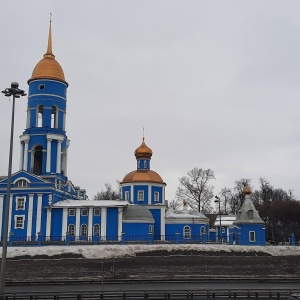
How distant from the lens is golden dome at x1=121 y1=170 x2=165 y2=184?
49237 millimetres

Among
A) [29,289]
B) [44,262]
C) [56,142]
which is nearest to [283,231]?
[56,142]

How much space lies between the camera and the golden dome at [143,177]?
49.2m

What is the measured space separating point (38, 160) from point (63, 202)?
21.2ft

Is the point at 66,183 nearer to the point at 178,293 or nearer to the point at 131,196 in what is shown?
the point at 131,196

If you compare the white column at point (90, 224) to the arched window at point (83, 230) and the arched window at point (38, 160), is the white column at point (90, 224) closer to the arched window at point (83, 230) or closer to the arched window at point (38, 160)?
the arched window at point (83, 230)

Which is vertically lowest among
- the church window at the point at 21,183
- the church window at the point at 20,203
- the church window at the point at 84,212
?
the church window at the point at 84,212

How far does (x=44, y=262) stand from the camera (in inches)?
1353

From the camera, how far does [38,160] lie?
48469 millimetres

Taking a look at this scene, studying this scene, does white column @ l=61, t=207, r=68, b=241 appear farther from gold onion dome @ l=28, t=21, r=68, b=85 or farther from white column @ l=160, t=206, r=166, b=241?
gold onion dome @ l=28, t=21, r=68, b=85

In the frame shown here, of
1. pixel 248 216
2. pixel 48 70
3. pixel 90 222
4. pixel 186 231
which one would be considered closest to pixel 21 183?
pixel 90 222

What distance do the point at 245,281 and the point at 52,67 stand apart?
31752 millimetres

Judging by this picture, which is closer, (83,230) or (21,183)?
(83,230)

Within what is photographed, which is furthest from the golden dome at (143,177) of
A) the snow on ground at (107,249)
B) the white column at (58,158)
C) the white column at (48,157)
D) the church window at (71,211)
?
the snow on ground at (107,249)

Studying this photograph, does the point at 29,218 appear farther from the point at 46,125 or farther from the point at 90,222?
the point at 46,125
